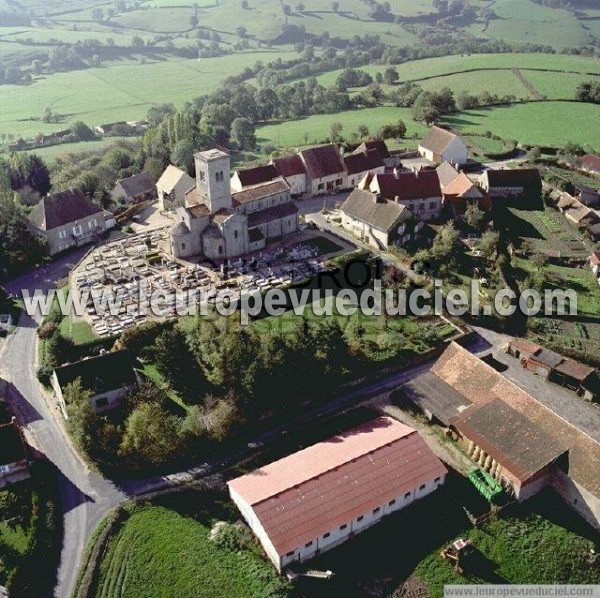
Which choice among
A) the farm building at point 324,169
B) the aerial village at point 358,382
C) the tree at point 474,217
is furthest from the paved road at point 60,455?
the tree at point 474,217

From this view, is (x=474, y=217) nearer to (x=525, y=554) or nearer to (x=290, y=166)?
(x=290, y=166)

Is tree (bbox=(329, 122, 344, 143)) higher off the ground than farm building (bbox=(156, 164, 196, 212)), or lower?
higher

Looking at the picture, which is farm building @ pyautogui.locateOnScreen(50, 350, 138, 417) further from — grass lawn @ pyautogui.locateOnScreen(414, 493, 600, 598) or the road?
grass lawn @ pyautogui.locateOnScreen(414, 493, 600, 598)

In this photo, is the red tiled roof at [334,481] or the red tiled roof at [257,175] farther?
the red tiled roof at [257,175]

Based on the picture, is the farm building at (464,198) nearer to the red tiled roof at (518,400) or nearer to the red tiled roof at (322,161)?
the red tiled roof at (322,161)

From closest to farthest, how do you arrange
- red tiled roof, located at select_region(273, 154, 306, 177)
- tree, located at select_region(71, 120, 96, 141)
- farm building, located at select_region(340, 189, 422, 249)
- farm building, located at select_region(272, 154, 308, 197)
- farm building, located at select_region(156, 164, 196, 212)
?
farm building, located at select_region(340, 189, 422, 249), farm building, located at select_region(156, 164, 196, 212), red tiled roof, located at select_region(273, 154, 306, 177), farm building, located at select_region(272, 154, 308, 197), tree, located at select_region(71, 120, 96, 141)

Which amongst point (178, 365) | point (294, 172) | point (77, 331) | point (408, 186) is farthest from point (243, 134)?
point (178, 365)

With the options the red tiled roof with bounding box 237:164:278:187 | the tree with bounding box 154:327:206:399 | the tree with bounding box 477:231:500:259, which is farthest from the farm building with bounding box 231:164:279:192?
the tree with bounding box 154:327:206:399
